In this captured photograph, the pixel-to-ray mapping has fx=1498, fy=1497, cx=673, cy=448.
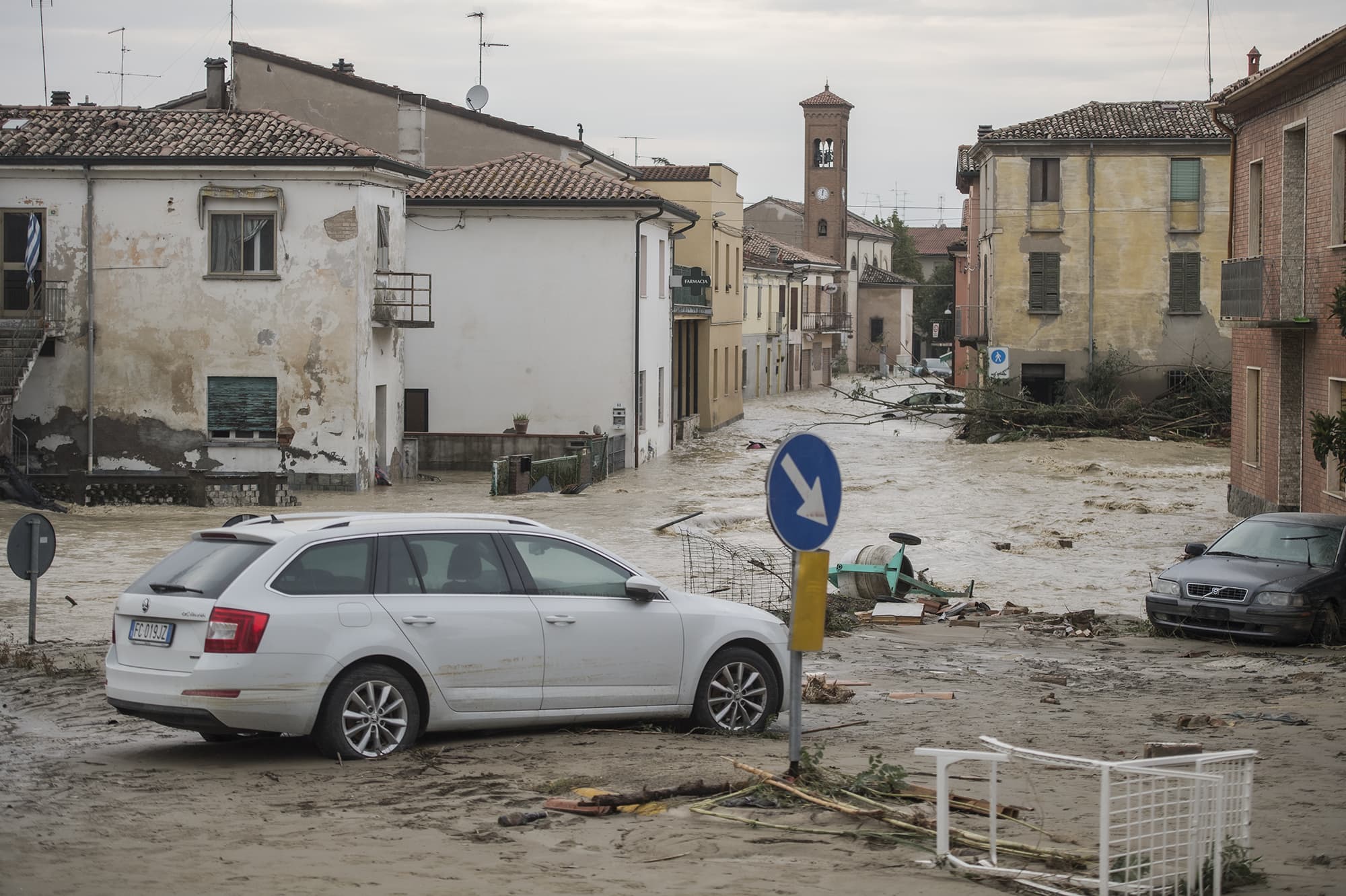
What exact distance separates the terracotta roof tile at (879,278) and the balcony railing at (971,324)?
4308 centimetres

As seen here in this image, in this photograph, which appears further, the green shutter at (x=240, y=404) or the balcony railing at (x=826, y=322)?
the balcony railing at (x=826, y=322)

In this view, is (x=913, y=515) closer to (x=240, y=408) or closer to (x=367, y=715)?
(x=240, y=408)

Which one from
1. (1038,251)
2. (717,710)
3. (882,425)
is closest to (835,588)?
(717,710)

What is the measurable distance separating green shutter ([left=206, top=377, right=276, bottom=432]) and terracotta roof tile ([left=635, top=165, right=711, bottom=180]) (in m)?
24.4

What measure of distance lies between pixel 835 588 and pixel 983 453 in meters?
25.6

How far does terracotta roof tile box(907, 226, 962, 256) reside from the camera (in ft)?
458

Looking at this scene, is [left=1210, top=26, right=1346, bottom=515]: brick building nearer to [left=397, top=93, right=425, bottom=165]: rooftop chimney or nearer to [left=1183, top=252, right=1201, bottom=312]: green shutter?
[left=1183, top=252, right=1201, bottom=312]: green shutter

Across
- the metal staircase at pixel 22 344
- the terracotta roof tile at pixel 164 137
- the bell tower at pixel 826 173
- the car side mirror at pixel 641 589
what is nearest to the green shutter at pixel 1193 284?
the terracotta roof tile at pixel 164 137

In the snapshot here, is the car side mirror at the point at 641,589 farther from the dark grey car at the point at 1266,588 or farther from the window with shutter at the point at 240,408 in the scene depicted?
the window with shutter at the point at 240,408

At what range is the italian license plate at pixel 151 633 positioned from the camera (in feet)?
27.3

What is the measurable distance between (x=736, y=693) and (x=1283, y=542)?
340 inches

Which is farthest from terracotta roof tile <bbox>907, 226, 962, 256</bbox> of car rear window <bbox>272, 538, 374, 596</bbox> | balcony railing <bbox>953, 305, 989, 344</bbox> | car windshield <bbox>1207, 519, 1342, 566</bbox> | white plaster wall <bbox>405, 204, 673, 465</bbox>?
car rear window <bbox>272, 538, 374, 596</bbox>

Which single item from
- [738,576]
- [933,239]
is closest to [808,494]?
[738,576]

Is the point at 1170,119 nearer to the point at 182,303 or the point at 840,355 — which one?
the point at 182,303
